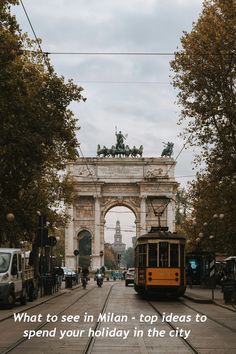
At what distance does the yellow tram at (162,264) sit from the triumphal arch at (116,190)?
58.8 meters

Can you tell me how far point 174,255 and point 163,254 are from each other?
434mm

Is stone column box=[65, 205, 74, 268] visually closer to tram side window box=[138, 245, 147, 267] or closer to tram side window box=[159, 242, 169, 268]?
tram side window box=[138, 245, 147, 267]

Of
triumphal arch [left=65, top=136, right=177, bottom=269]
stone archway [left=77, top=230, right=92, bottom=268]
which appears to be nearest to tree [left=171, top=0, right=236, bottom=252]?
triumphal arch [left=65, top=136, right=177, bottom=269]

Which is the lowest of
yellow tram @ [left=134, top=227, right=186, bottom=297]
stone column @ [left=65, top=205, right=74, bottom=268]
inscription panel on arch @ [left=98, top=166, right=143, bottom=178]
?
yellow tram @ [left=134, top=227, right=186, bottom=297]

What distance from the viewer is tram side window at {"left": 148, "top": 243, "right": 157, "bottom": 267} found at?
29159mm

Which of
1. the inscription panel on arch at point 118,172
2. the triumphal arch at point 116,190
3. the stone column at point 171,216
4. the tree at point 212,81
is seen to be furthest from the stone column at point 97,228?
the tree at point 212,81

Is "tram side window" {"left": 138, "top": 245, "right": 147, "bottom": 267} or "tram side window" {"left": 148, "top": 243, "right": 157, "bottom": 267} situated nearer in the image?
"tram side window" {"left": 148, "top": 243, "right": 157, "bottom": 267}

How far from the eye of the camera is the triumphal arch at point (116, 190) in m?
89.7

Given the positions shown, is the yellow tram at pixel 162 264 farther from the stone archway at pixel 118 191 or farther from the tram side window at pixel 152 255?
the stone archway at pixel 118 191

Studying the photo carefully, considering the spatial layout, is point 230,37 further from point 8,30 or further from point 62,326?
point 62,326

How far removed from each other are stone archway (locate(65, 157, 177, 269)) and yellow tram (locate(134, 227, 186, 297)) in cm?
5898

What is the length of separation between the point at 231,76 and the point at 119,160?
5772 centimetres

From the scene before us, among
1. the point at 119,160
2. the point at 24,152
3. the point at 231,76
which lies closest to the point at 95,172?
the point at 119,160

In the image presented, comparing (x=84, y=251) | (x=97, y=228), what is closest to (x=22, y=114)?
(x=97, y=228)
